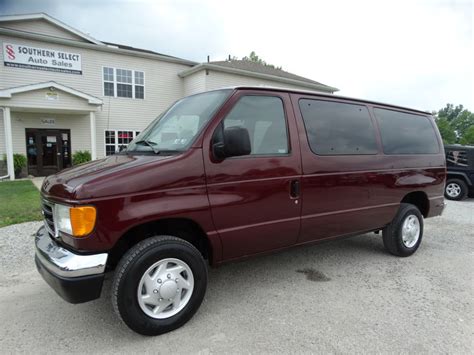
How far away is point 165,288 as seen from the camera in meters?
2.75

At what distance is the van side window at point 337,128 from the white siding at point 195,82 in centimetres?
1386

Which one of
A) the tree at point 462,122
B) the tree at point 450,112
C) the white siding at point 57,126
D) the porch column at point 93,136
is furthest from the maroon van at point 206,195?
the tree at point 450,112

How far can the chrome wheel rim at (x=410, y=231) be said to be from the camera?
4.73m

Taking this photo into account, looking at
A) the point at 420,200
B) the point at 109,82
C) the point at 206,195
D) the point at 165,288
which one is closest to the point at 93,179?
the point at 206,195

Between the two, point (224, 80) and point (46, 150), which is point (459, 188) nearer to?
point (224, 80)

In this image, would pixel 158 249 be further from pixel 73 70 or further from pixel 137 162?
pixel 73 70

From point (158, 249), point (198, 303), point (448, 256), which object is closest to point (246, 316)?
point (198, 303)

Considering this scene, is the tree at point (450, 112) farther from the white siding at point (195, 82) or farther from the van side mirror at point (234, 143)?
the van side mirror at point (234, 143)

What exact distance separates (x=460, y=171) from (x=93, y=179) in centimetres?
1129

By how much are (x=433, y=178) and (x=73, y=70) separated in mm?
15846

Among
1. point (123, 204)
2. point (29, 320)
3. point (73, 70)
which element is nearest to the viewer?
point (123, 204)

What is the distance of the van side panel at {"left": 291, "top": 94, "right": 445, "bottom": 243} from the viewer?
11.7ft

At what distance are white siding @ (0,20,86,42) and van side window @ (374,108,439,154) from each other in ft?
52.3

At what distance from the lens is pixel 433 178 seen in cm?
500
